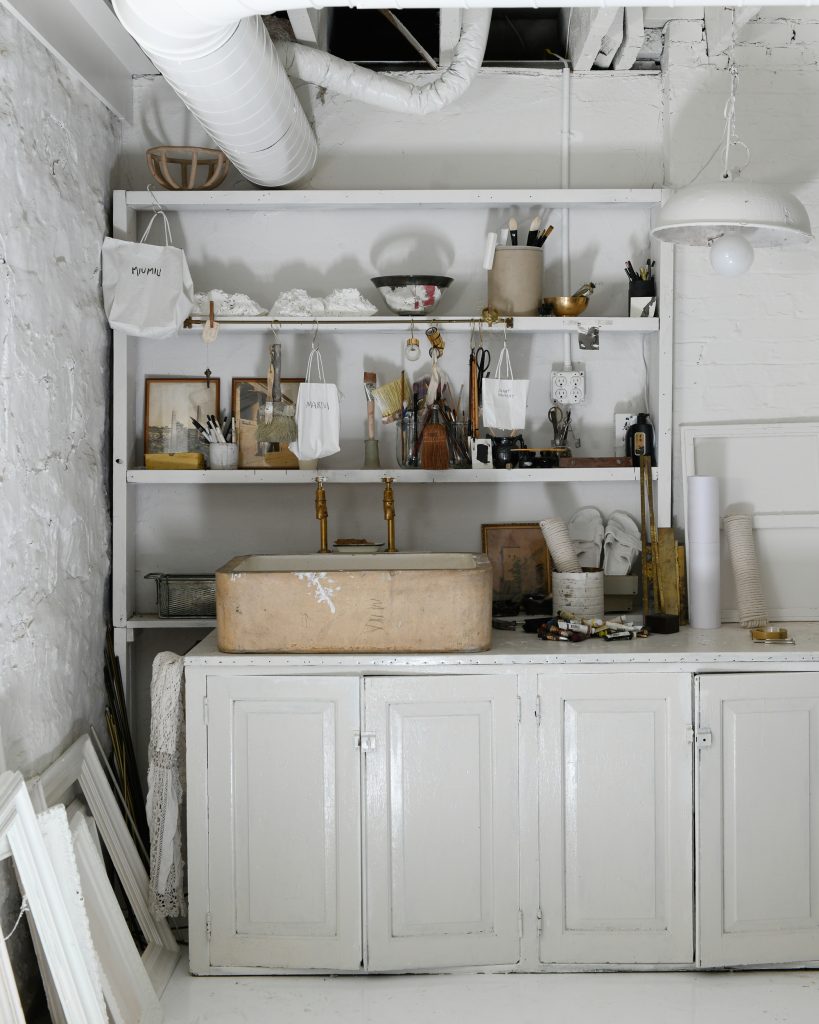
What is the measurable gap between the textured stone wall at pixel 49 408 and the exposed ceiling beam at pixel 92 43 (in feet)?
0.14

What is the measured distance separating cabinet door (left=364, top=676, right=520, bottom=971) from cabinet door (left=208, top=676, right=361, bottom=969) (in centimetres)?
7

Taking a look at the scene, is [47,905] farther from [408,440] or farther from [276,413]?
[408,440]

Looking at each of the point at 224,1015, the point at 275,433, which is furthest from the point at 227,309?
the point at 224,1015

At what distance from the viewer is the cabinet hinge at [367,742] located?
3.04 meters

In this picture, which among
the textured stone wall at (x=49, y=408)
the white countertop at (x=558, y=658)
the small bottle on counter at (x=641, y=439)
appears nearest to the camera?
the textured stone wall at (x=49, y=408)

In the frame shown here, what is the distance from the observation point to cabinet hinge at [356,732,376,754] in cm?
304

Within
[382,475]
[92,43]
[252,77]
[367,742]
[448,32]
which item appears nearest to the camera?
[252,77]

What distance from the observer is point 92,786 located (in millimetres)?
3174

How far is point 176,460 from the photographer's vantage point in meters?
3.62

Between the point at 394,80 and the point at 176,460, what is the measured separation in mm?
1475

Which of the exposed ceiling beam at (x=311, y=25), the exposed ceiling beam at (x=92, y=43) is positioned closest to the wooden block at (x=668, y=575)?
the exposed ceiling beam at (x=311, y=25)

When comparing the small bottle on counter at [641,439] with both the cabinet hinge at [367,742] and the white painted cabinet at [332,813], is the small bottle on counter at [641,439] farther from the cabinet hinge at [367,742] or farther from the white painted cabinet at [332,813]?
the cabinet hinge at [367,742]

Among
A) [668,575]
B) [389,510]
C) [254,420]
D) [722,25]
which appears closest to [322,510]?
[389,510]

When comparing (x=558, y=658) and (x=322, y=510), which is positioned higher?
(x=322, y=510)
